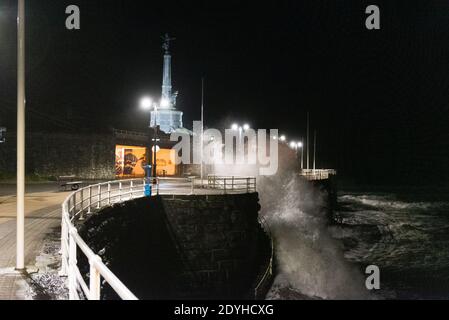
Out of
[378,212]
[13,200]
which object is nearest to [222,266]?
[13,200]

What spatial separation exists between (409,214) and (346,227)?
1735 cm

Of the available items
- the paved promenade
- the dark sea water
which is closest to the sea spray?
the dark sea water

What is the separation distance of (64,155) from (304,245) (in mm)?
19899

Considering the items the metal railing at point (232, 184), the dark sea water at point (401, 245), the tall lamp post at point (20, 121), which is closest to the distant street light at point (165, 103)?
the dark sea water at point (401, 245)

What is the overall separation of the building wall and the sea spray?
45.7 feet

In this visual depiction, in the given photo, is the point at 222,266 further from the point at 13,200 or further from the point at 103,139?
the point at 103,139

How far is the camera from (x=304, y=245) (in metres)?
28.0

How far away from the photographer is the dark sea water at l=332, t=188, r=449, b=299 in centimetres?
2268

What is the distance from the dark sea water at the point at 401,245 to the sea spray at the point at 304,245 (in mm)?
1420

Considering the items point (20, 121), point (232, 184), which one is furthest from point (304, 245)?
point (20, 121)

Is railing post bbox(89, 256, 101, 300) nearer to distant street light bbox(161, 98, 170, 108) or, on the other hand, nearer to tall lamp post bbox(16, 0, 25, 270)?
tall lamp post bbox(16, 0, 25, 270)

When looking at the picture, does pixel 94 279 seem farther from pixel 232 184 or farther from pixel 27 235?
pixel 232 184

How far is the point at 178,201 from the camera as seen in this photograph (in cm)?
1888
